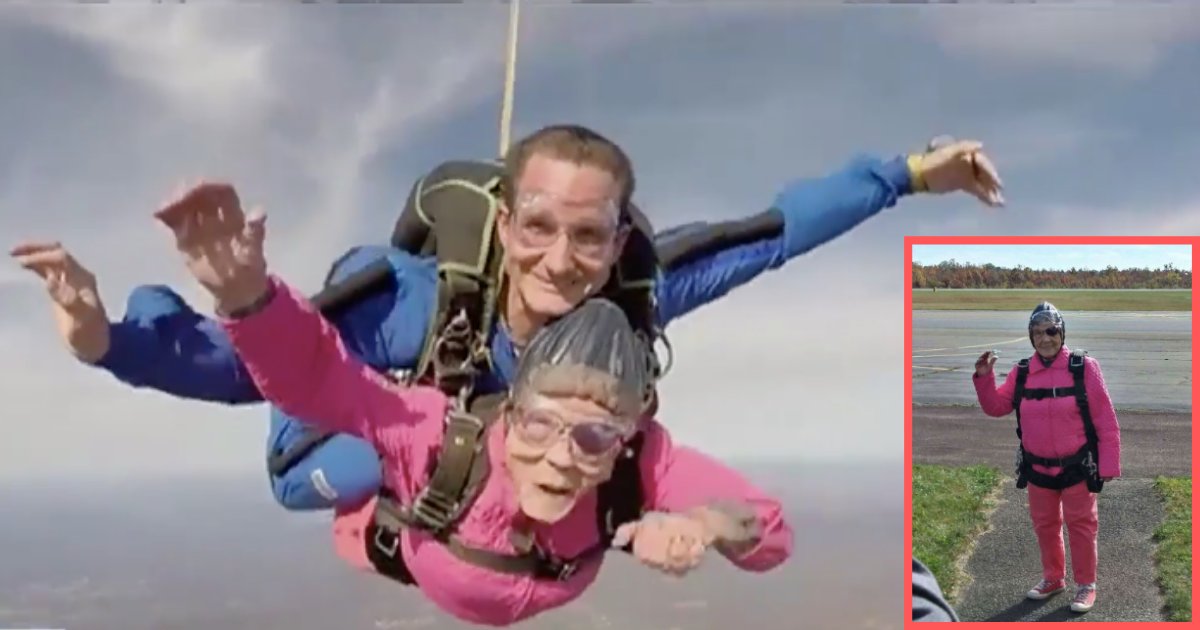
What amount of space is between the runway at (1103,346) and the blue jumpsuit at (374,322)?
2.02 m

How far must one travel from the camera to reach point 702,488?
4.18 feet

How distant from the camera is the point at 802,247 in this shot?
148 centimetres

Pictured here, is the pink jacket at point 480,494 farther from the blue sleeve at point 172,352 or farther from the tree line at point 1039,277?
the tree line at point 1039,277

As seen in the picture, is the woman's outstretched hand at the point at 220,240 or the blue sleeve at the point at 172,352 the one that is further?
the blue sleeve at the point at 172,352

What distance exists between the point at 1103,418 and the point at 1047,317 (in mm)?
325

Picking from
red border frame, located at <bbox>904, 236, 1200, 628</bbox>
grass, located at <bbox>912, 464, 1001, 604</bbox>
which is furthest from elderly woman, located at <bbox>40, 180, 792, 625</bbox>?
grass, located at <bbox>912, 464, 1001, 604</bbox>

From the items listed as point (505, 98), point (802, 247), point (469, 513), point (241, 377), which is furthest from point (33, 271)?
point (802, 247)

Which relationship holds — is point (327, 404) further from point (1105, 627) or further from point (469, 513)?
point (1105, 627)

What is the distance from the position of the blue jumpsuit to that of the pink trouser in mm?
2152

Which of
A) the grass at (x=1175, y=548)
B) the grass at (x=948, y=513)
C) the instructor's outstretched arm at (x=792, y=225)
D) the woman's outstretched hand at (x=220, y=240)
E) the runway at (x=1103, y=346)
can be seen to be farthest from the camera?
the grass at (x=948, y=513)

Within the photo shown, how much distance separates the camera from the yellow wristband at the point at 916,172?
4.79 feet

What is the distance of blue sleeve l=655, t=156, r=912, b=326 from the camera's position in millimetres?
1459

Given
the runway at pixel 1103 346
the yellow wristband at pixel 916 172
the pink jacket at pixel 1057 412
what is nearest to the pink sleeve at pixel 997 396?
the pink jacket at pixel 1057 412

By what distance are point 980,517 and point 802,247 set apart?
249cm
